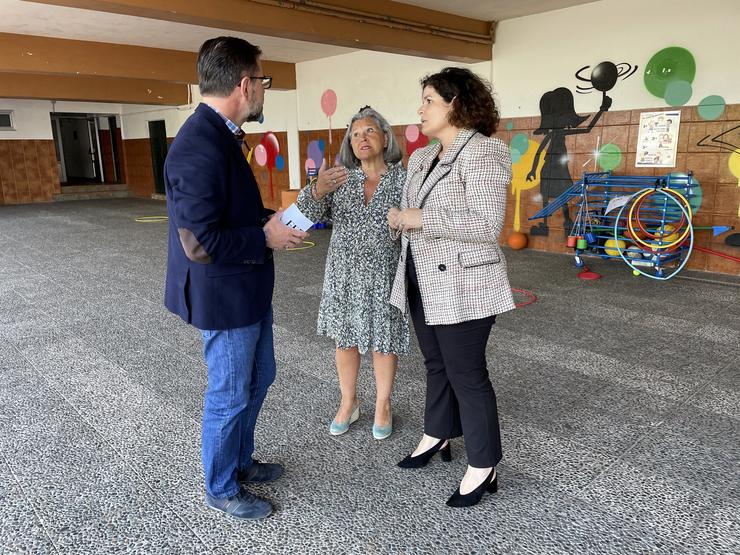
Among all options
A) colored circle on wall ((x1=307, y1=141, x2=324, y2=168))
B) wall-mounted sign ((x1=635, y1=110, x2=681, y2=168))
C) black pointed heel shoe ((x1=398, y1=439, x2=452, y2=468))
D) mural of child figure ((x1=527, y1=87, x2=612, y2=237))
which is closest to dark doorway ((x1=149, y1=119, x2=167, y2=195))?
colored circle on wall ((x1=307, y1=141, x2=324, y2=168))

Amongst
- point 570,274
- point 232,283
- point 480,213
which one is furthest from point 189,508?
point 570,274

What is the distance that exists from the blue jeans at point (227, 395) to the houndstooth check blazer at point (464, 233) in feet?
1.99

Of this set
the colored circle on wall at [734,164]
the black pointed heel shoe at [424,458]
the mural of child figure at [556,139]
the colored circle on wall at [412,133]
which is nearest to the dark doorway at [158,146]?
the colored circle on wall at [412,133]

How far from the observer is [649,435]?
255cm

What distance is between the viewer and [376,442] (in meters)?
2.51

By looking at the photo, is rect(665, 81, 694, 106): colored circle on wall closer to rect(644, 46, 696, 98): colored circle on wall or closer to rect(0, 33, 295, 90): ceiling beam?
rect(644, 46, 696, 98): colored circle on wall

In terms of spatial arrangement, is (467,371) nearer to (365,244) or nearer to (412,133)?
(365,244)

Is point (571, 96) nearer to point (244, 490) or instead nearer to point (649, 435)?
point (649, 435)

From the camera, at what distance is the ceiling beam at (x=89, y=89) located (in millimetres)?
10586

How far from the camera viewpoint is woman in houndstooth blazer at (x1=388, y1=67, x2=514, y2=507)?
71.5 inches

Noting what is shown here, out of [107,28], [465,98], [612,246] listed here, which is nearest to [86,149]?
[107,28]

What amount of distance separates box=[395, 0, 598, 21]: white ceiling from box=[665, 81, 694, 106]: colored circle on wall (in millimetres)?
1340

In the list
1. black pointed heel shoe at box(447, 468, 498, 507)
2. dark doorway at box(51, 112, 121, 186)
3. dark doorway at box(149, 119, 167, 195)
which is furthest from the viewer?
dark doorway at box(51, 112, 121, 186)

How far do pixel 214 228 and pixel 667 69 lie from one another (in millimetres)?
5772
